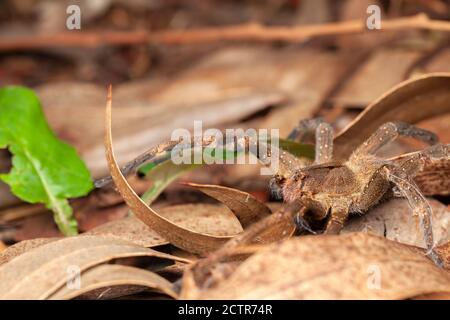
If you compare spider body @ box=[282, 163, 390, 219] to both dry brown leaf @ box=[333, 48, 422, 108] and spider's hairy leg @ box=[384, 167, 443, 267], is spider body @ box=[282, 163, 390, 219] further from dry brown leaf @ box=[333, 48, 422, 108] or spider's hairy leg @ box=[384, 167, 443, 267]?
dry brown leaf @ box=[333, 48, 422, 108]

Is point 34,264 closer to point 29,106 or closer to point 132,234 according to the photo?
point 132,234

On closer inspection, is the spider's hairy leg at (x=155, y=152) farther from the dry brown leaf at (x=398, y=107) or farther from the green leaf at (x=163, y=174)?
the dry brown leaf at (x=398, y=107)

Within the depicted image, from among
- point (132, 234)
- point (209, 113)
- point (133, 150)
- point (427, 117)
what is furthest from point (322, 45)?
point (132, 234)

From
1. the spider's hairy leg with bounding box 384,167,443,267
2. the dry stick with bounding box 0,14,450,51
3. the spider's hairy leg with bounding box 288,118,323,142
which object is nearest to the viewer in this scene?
the spider's hairy leg with bounding box 384,167,443,267

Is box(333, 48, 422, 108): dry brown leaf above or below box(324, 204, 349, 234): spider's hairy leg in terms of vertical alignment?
above

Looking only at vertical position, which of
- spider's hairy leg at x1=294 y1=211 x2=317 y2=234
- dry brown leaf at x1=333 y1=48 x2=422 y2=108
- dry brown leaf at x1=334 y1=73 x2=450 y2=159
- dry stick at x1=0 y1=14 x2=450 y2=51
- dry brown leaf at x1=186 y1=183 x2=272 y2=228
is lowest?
spider's hairy leg at x1=294 y1=211 x2=317 y2=234

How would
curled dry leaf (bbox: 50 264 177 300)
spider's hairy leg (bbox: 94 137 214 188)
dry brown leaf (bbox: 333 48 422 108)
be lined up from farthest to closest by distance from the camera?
dry brown leaf (bbox: 333 48 422 108), spider's hairy leg (bbox: 94 137 214 188), curled dry leaf (bbox: 50 264 177 300)

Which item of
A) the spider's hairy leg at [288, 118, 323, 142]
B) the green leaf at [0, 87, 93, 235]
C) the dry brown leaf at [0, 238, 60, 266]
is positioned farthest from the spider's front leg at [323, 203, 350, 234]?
the green leaf at [0, 87, 93, 235]

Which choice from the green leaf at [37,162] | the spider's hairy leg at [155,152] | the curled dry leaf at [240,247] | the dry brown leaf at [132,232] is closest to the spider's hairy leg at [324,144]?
the spider's hairy leg at [155,152]
